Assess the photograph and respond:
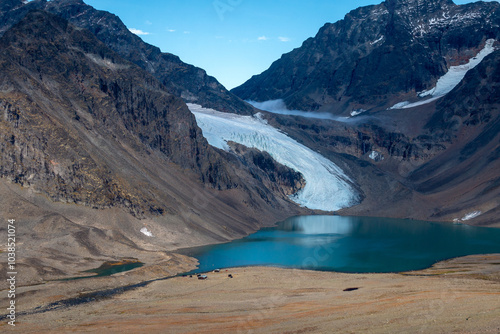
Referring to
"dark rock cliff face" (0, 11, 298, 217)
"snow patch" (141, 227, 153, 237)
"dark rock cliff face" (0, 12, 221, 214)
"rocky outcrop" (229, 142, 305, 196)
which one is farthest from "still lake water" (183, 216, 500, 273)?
"rocky outcrop" (229, 142, 305, 196)

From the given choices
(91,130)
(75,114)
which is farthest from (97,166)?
(75,114)

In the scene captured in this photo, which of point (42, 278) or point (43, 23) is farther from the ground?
point (43, 23)

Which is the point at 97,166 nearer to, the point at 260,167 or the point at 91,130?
the point at 91,130

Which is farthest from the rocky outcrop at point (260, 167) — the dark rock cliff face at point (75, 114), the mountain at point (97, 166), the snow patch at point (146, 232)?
the snow patch at point (146, 232)

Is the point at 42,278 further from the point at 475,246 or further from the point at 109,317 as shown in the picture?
the point at 475,246

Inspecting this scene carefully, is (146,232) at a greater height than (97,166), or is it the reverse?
(97,166)

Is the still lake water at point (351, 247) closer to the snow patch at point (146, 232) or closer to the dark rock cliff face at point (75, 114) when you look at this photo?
the snow patch at point (146, 232)

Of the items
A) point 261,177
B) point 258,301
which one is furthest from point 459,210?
point 258,301
